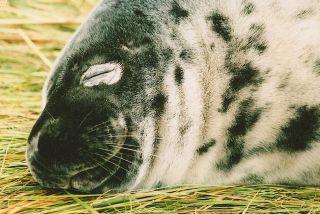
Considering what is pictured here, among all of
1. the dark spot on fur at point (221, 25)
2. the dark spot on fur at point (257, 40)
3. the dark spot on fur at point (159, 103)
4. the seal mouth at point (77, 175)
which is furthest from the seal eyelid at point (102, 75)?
the dark spot on fur at point (257, 40)

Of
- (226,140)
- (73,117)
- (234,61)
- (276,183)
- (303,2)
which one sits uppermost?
Answer: (303,2)

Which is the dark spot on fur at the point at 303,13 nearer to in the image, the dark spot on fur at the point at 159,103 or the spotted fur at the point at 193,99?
the spotted fur at the point at 193,99

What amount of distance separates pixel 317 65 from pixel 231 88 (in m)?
0.36

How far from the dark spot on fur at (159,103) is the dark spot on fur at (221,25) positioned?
1.21 ft

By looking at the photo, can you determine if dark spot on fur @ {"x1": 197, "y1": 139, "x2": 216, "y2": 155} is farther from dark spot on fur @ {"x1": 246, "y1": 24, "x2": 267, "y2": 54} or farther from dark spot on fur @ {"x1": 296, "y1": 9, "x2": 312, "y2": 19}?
dark spot on fur @ {"x1": 296, "y1": 9, "x2": 312, "y2": 19}

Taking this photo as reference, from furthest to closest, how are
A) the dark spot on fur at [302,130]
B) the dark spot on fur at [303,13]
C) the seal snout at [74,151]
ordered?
the dark spot on fur at [303,13], the dark spot on fur at [302,130], the seal snout at [74,151]

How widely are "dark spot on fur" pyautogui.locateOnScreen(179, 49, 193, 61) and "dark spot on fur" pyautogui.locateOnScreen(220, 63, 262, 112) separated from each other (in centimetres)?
19

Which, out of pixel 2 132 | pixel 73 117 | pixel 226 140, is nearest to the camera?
pixel 73 117

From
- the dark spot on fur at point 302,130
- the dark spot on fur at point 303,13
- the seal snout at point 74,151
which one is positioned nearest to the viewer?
the seal snout at point 74,151

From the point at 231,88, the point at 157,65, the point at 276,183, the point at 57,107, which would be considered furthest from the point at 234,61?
the point at 57,107

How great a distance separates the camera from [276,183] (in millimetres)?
2387

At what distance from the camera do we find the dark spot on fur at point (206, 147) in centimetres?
230

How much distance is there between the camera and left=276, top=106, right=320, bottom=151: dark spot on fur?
2.23 meters

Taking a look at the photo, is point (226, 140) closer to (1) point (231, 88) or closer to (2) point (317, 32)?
(1) point (231, 88)
